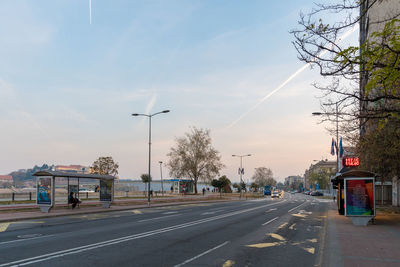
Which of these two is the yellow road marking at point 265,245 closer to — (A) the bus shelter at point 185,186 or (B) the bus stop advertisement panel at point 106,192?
(B) the bus stop advertisement panel at point 106,192

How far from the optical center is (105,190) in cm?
3041

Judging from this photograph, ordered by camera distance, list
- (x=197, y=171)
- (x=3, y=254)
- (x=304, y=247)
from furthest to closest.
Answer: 1. (x=197, y=171)
2. (x=304, y=247)
3. (x=3, y=254)

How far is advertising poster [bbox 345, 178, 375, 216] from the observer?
17.1m

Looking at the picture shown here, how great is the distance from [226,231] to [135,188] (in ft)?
229

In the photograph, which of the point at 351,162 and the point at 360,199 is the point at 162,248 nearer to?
the point at 360,199

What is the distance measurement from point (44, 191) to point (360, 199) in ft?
70.3

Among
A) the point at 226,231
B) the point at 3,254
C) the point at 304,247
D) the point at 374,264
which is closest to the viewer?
the point at 374,264

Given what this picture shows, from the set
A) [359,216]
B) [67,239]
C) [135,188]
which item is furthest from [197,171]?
[67,239]

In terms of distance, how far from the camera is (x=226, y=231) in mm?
14547

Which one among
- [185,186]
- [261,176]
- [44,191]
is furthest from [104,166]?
[261,176]

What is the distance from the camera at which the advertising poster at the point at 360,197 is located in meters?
17.1

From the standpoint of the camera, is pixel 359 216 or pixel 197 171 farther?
pixel 197 171

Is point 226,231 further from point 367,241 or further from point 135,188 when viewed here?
point 135,188

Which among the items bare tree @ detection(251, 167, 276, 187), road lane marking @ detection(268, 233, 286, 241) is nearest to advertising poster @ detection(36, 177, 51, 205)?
road lane marking @ detection(268, 233, 286, 241)
